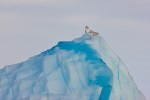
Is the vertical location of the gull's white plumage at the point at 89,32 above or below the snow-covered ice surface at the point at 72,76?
above

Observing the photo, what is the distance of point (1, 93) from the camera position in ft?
59.8

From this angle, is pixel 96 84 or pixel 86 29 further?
pixel 86 29

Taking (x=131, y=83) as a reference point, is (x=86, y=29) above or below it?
above

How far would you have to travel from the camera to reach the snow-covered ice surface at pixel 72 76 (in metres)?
Answer: 17.5

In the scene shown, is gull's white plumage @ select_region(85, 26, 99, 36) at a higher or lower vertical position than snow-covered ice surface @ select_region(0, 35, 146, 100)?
higher

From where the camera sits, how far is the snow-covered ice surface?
17525mm

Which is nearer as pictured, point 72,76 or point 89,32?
point 72,76

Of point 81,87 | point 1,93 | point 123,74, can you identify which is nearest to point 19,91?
point 1,93

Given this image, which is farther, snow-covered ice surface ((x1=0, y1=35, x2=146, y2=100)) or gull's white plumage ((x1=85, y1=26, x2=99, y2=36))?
gull's white plumage ((x1=85, y1=26, x2=99, y2=36))

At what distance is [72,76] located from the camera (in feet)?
58.5

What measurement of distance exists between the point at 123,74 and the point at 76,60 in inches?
58.6

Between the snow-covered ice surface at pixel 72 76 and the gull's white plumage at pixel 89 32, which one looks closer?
the snow-covered ice surface at pixel 72 76

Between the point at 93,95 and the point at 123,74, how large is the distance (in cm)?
144

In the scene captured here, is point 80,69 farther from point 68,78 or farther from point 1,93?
point 1,93
